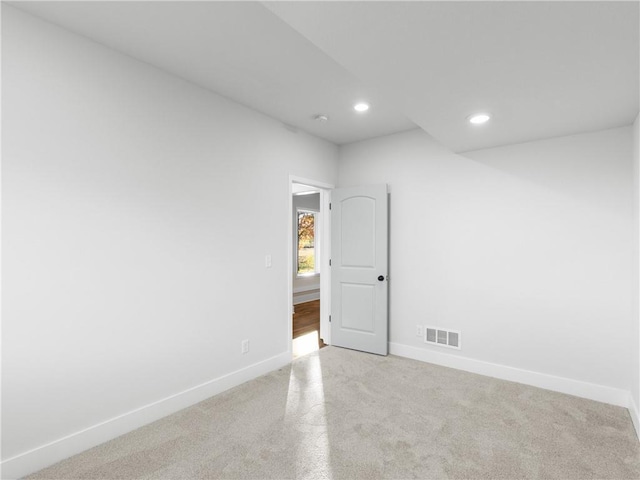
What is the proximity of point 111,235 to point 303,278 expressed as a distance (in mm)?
5794

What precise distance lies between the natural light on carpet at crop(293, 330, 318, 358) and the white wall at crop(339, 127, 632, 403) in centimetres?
99

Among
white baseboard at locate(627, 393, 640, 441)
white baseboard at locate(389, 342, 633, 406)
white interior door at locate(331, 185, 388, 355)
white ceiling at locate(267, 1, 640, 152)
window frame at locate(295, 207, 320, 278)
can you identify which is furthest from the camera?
window frame at locate(295, 207, 320, 278)

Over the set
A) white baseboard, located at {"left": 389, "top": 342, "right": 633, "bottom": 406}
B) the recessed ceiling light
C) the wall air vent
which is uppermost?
the recessed ceiling light

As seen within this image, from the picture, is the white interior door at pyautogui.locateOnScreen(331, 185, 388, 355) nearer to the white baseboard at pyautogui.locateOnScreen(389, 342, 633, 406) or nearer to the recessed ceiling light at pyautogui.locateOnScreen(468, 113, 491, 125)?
the white baseboard at pyautogui.locateOnScreen(389, 342, 633, 406)

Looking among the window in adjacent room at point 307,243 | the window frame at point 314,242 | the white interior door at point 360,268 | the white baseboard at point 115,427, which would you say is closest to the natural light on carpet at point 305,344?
the white interior door at point 360,268

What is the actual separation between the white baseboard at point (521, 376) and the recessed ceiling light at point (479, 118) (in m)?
2.28

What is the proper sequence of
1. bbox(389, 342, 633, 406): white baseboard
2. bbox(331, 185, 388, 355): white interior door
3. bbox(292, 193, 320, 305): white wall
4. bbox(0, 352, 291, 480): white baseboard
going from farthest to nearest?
bbox(292, 193, 320, 305): white wall, bbox(331, 185, 388, 355): white interior door, bbox(389, 342, 633, 406): white baseboard, bbox(0, 352, 291, 480): white baseboard

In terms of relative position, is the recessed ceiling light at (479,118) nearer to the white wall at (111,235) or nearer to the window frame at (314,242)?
the white wall at (111,235)

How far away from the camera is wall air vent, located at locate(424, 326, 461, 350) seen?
3678 mm

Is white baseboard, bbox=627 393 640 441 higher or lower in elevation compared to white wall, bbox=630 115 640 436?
lower

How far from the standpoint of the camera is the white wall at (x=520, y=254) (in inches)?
114

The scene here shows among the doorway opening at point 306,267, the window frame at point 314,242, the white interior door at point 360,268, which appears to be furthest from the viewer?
the window frame at point 314,242

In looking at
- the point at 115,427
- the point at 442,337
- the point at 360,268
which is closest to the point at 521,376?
the point at 442,337

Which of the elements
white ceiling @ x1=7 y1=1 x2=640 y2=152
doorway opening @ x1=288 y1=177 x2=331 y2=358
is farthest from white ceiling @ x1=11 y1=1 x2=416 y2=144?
doorway opening @ x1=288 y1=177 x2=331 y2=358
